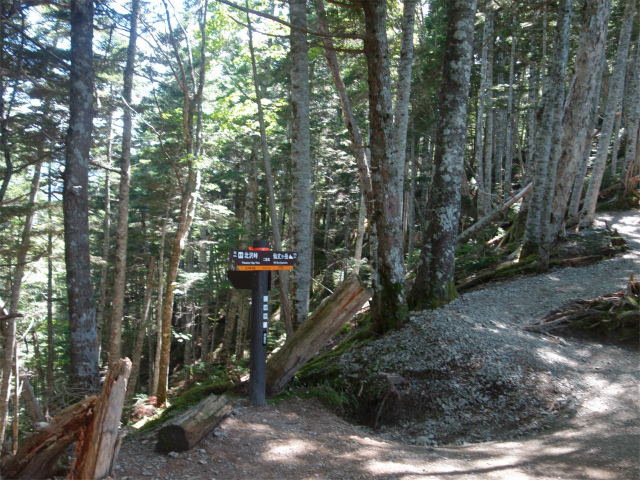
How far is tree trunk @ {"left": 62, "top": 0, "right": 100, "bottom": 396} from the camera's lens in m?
6.49

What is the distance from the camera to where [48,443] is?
3.57 m

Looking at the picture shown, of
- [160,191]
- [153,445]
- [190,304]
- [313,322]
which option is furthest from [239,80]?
[153,445]

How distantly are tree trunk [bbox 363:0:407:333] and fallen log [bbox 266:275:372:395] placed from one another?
5.62ft

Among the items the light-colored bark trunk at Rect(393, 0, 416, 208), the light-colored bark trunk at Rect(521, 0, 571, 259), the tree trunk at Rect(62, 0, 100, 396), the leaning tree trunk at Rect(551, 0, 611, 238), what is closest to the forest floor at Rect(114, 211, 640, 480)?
the tree trunk at Rect(62, 0, 100, 396)

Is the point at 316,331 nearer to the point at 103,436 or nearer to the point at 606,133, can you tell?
the point at 103,436

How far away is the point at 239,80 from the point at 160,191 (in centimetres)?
1059

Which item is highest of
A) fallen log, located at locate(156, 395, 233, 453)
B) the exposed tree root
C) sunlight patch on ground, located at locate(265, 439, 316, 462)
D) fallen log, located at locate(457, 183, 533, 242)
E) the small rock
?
fallen log, located at locate(457, 183, 533, 242)

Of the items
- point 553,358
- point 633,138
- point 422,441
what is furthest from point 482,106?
point 422,441

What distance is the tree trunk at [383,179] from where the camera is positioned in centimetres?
696

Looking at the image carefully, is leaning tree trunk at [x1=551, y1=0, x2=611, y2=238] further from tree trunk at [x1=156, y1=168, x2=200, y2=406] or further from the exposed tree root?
tree trunk at [x1=156, y1=168, x2=200, y2=406]

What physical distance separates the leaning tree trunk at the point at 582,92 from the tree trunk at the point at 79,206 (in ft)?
33.8

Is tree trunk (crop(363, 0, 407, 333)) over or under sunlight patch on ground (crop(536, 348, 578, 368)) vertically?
over

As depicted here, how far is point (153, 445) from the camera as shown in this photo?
452 cm

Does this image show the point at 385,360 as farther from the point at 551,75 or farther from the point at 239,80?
the point at 239,80
